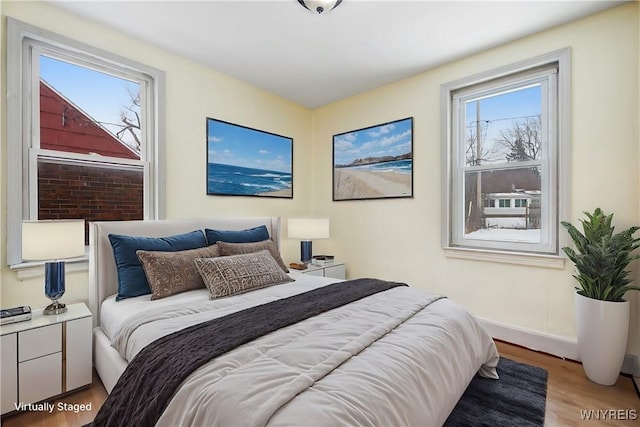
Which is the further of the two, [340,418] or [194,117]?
[194,117]

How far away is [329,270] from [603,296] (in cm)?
228

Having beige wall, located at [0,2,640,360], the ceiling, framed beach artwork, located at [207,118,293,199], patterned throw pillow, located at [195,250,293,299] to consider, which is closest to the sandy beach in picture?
beige wall, located at [0,2,640,360]

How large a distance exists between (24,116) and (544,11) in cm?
375

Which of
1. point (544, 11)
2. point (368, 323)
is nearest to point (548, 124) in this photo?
point (544, 11)

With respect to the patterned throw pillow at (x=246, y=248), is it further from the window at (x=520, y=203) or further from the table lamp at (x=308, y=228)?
the window at (x=520, y=203)

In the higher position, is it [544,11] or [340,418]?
[544,11]

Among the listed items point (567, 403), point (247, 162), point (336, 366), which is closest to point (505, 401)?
point (567, 403)

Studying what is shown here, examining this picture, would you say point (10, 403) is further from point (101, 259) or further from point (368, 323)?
point (368, 323)

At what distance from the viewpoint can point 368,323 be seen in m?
1.50

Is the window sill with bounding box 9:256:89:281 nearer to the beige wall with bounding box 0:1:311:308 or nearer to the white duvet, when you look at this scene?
the beige wall with bounding box 0:1:311:308

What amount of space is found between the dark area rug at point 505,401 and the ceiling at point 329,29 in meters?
2.58

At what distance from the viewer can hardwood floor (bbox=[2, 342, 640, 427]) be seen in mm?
1647

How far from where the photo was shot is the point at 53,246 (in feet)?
6.05

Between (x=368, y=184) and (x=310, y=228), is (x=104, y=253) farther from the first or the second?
(x=368, y=184)
